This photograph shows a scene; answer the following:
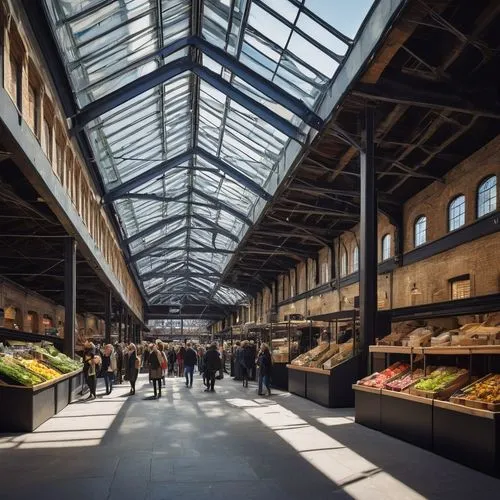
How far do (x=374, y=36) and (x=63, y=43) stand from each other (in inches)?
252

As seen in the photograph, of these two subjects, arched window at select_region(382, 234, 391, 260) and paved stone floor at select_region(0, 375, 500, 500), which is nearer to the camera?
paved stone floor at select_region(0, 375, 500, 500)

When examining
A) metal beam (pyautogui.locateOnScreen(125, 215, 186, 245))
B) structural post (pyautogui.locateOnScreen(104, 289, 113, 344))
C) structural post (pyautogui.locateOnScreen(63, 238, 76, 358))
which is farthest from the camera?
metal beam (pyautogui.locateOnScreen(125, 215, 186, 245))

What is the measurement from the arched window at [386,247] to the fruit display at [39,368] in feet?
43.0

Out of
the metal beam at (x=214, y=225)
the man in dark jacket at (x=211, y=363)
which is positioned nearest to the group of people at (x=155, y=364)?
the man in dark jacket at (x=211, y=363)

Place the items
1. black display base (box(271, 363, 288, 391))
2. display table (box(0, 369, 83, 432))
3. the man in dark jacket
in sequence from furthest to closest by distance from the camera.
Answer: black display base (box(271, 363, 288, 391)), the man in dark jacket, display table (box(0, 369, 83, 432))

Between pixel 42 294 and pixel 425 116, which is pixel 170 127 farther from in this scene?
pixel 42 294

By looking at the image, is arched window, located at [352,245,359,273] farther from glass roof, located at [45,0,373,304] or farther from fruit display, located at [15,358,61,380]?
fruit display, located at [15,358,61,380]

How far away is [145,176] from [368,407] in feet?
48.8

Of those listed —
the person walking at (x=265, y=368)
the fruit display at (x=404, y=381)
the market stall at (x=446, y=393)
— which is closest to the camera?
the market stall at (x=446, y=393)

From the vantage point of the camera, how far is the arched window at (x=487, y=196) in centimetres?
1489

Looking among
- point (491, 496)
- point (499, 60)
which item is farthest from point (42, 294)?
point (491, 496)

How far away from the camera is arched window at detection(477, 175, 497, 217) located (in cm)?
1489

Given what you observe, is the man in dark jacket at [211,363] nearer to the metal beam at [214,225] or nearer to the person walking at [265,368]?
the person walking at [265,368]

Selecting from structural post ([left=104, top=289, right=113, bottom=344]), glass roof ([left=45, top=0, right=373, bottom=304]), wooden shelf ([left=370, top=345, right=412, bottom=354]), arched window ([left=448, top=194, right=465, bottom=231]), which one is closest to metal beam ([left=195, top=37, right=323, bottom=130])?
glass roof ([left=45, top=0, right=373, bottom=304])
